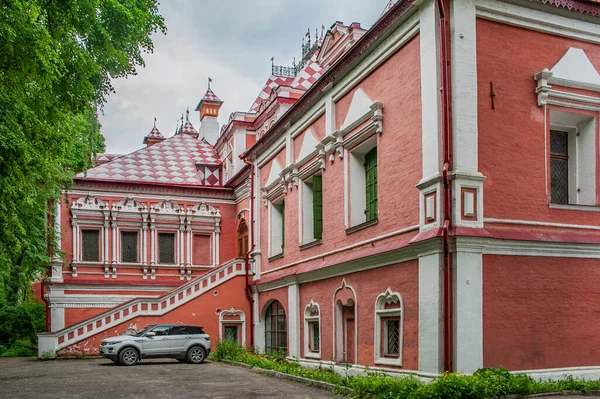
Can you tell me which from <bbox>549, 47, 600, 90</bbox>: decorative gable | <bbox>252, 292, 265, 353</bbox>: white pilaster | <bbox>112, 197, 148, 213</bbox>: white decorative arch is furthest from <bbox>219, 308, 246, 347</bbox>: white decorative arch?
<bbox>549, 47, 600, 90</bbox>: decorative gable

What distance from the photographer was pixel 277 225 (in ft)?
76.1

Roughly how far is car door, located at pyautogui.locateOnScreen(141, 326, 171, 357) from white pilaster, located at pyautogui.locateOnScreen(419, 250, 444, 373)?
427 inches

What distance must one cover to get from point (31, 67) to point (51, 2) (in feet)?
6.09

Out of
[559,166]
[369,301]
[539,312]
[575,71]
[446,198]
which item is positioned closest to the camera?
[446,198]

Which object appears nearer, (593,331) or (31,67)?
(31,67)

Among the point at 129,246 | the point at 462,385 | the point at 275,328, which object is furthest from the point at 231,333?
the point at 462,385

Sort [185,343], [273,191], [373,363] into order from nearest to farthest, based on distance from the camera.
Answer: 1. [373,363]
2. [185,343]
3. [273,191]

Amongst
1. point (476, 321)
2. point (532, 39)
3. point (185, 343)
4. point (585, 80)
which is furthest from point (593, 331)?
point (185, 343)

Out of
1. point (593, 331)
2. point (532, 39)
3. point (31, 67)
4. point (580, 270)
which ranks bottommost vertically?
point (593, 331)

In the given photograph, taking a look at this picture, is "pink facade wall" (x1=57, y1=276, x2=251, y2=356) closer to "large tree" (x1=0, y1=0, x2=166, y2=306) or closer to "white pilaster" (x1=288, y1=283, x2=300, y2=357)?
"white pilaster" (x1=288, y1=283, x2=300, y2=357)

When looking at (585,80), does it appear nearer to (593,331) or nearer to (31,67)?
(593,331)

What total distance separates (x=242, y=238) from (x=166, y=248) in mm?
3492

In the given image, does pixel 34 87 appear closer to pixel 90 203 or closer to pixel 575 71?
pixel 575 71

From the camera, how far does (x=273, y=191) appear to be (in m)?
22.9
